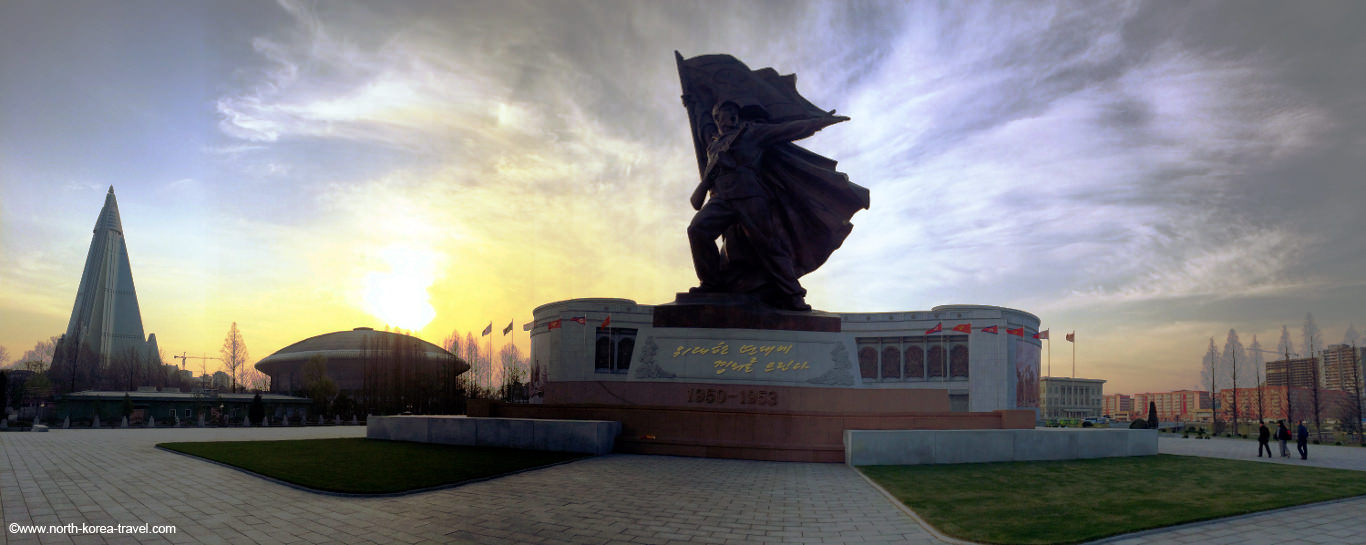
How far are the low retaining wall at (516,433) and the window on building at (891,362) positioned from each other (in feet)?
170

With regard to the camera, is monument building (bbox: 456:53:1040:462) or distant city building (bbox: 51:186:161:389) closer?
monument building (bbox: 456:53:1040:462)

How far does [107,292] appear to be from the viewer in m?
139

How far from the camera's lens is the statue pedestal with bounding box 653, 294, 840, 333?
19.9 metres

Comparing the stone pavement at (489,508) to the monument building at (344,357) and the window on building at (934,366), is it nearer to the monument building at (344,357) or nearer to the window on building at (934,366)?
the window on building at (934,366)

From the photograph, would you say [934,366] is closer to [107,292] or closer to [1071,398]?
[1071,398]

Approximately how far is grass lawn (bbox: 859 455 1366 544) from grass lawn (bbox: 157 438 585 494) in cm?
786

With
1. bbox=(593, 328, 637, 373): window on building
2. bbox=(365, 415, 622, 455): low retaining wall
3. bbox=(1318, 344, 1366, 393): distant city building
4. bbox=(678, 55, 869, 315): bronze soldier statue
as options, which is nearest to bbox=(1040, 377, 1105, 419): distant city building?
bbox=(1318, 344, 1366, 393): distant city building

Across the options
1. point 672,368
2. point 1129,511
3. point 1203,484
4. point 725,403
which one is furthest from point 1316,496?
point 672,368

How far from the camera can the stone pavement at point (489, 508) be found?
8.46m

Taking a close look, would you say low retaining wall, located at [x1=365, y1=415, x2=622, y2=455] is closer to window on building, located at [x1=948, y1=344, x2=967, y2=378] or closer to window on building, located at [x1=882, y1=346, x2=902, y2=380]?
window on building, located at [x1=882, y1=346, x2=902, y2=380]

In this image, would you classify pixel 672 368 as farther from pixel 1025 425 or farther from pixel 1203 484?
pixel 1203 484

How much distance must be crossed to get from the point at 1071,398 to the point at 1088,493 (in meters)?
125

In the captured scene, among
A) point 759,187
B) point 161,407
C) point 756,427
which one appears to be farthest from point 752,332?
point 161,407

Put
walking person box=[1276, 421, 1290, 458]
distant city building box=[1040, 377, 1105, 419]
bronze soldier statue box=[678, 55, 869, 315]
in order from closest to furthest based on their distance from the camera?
1. bronze soldier statue box=[678, 55, 869, 315]
2. walking person box=[1276, 421, 1290, 458]
3. distant city building box=[1040, 377, 1105, 419]
